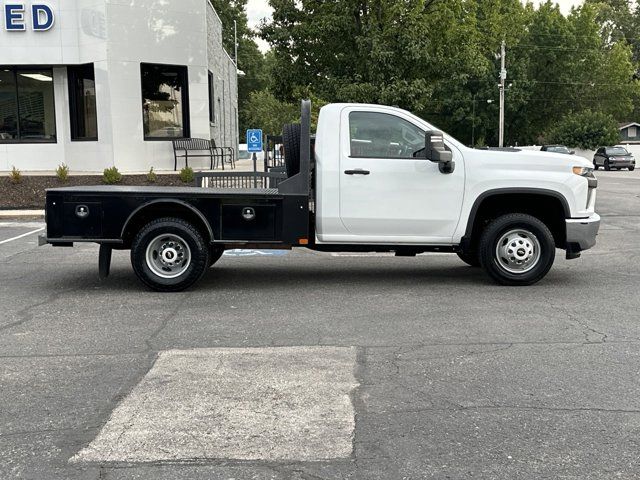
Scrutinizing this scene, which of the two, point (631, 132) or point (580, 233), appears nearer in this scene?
point (580, 233)

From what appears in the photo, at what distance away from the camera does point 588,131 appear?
59625mm

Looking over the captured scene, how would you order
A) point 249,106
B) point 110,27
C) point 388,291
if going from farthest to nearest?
point 249,106 < point 110,27 < point 388,291

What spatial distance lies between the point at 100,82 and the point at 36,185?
11.3 ft

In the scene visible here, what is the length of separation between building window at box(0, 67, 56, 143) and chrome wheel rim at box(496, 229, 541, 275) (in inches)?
642

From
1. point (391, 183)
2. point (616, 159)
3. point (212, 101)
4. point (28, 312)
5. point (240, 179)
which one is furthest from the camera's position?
point (616, 159)

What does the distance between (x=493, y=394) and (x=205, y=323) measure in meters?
2.93

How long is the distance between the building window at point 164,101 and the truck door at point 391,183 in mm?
13055

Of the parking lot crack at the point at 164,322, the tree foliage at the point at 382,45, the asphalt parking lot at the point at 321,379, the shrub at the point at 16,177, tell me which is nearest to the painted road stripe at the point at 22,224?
the shrub at the point at 16,177

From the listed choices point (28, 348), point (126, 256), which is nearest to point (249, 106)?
point (126, 256)

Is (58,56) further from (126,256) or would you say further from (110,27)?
(126,256)

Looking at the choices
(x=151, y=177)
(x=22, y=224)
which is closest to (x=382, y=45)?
(x=151, y=177)

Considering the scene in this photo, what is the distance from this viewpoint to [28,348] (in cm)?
562

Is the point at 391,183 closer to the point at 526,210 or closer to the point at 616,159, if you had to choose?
the point at 526,210

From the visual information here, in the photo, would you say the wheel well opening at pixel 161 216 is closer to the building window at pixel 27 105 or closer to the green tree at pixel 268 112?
the building window at pixel 27 105
